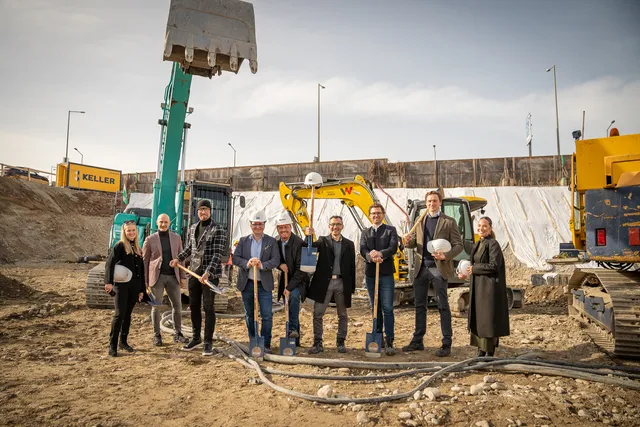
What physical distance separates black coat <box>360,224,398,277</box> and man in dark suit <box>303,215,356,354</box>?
0.23 meters

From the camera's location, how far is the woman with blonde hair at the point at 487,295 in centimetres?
513

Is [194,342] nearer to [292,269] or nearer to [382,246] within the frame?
[292,269]

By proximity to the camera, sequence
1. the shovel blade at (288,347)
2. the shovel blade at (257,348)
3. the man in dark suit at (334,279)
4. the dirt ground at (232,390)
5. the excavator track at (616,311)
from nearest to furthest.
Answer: the dirt ground at (232,390), the excavator track at (616,311), the shovel blade at (257,348), the shovel blade at (288,347), the man in dark suit at (334,279)

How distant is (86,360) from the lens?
211 inches

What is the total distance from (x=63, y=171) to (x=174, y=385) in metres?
30.4

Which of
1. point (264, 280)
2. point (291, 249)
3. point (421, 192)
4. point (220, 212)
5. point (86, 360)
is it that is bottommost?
point (86, 360)

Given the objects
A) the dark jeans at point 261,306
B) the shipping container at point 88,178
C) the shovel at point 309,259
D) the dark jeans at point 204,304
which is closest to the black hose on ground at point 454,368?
the dark jeans at point 261,306

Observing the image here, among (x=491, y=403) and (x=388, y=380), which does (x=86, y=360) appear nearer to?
(x=388, y=380)

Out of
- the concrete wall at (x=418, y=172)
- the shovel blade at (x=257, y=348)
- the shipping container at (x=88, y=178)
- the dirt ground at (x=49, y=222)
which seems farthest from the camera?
the shipping container at (x=88, y=178)

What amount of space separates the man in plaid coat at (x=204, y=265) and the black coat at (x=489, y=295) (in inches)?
128

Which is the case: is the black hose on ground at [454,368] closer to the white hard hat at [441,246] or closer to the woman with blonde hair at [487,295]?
the woman with blonde hair at [487,295]

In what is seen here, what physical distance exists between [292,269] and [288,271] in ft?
0.22

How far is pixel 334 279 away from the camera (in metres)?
5.96

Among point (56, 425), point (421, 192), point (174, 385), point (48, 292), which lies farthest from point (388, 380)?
point (421, 192)
